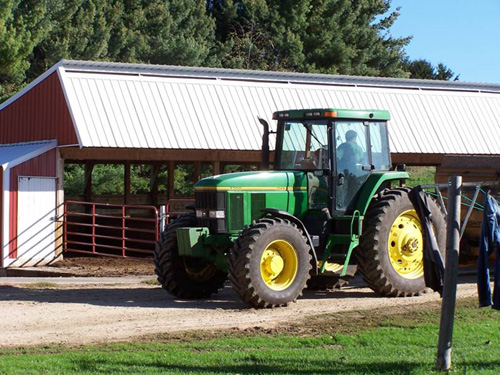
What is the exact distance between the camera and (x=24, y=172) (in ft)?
73.5

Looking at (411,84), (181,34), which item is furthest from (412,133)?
(181,34)

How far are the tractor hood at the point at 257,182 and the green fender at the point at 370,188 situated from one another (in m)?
0.91

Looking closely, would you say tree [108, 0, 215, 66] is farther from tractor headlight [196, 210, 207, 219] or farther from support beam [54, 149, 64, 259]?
tractor headlight [196, 210, 207, 219]

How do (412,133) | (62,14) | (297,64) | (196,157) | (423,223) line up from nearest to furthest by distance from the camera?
(423,223)
(196,157)
(412,133)
(62,14)
(297,64)

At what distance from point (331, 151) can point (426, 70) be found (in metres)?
52.2

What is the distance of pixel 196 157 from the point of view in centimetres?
2441

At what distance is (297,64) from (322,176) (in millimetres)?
35515

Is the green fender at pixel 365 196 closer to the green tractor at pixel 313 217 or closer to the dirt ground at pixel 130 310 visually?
the green tractor at pixel 313 217

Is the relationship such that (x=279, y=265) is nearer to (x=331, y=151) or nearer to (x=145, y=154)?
(x=331, y=151)

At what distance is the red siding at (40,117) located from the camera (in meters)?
23.4

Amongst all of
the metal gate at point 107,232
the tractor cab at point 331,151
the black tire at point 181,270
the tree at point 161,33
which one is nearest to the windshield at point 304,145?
the tractor cab at point 331,151

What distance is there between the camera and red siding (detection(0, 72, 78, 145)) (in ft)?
76.9

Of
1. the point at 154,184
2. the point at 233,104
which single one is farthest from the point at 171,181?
the point at 233,104

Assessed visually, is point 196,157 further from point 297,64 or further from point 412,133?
point 297,64
